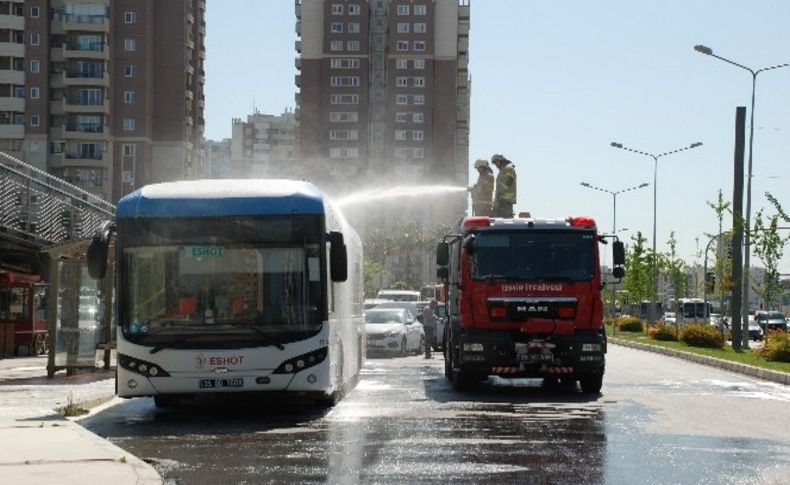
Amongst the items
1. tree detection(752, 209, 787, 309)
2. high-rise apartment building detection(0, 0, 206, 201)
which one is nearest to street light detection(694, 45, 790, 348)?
tree detection(752, 209, 787, 309)

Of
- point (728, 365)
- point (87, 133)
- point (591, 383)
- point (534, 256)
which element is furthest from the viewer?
point (87, 133)

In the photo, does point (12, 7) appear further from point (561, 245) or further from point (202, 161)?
point (561, 245)

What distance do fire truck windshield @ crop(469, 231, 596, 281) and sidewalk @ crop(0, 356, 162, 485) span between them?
6.13m

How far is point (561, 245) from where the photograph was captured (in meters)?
22.6

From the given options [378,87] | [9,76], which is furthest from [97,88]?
[378,87]

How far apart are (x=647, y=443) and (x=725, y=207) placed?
44.6m

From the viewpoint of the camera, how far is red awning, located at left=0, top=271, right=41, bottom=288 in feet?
122

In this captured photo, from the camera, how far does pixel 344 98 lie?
16250 centimetres

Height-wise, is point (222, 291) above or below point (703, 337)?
above

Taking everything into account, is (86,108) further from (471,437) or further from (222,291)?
(471,437)

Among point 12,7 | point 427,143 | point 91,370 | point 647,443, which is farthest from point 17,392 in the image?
point 427,143

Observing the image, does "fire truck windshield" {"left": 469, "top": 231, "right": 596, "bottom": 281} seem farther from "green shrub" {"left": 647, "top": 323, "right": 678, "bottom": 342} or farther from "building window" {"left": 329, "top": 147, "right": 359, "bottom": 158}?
"building window" {"left": 329, "top": 147, "right": 359, "bottom": 158}

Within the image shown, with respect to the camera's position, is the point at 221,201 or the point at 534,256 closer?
the point at 221,201

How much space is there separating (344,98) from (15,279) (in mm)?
125989
